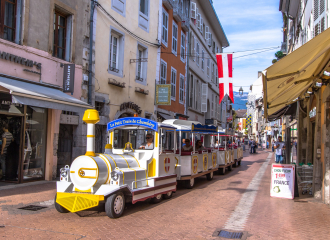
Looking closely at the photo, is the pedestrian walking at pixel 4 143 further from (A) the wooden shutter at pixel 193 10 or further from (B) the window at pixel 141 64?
(A) the wooden shutter at pixel 193 10

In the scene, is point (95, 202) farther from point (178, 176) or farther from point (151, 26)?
point (151, 26)

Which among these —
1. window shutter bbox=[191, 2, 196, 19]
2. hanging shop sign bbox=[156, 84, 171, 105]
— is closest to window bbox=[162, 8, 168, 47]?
hanging shop sign bbox=[156, 84, 171, 105]

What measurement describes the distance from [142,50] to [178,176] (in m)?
9.05

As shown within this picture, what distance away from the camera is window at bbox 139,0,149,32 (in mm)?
16562

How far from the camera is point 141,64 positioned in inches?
669

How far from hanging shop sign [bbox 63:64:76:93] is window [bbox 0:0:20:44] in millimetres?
1905

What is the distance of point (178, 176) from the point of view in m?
10.1

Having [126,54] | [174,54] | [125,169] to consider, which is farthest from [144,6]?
[125,169]

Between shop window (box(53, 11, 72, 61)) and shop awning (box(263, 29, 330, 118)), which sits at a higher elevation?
shop window (box(53, 11, 72, 61))

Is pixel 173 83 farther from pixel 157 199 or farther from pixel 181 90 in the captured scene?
pixel 157 199

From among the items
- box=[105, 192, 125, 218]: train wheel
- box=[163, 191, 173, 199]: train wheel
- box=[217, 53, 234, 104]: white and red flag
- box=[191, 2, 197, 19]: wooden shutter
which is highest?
box=[191, 2, 197, 19]: wooden shutter

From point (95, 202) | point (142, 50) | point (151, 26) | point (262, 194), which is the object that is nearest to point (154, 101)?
point (142, 50)

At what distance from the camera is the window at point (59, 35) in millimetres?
11602

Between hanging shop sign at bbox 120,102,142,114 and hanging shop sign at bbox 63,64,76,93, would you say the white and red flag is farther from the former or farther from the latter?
hanging shop sign at bbox 63,64,76,93
